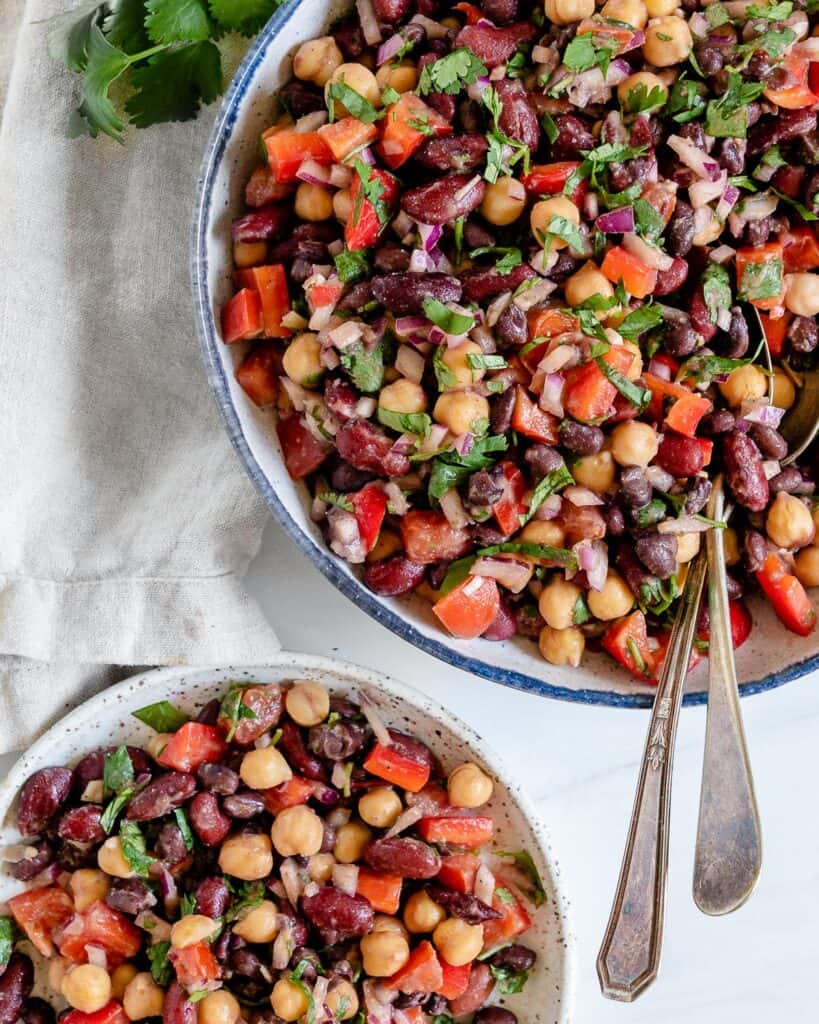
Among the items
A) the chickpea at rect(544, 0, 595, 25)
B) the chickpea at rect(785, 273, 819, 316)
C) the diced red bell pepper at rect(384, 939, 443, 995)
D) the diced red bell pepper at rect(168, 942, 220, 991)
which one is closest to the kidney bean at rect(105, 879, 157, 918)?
the diced red bell pepper at rect(168, 942, 220, 991)

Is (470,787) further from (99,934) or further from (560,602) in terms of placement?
(99,934)

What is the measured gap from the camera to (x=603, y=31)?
2.67 m

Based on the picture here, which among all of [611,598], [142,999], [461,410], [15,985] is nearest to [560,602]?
[611,598]

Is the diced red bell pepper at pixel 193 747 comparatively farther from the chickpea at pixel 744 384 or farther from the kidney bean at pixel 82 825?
the chickpea at pixel 744 384

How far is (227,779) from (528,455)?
1365 mm

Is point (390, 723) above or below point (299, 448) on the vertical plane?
below

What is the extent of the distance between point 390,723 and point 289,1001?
84cm

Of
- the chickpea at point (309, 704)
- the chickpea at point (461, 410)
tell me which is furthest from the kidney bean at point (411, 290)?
the chickpea at point (309, 704)

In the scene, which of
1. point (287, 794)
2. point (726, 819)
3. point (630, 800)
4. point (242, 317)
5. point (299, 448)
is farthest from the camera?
point (630, 800)

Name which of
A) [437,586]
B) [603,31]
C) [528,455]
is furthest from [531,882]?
[603,31]

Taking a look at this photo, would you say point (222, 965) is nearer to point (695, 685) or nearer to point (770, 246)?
point (695, 685)

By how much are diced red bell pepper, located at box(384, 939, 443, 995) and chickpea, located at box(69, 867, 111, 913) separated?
899 mm

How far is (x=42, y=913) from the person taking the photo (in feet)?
11.3

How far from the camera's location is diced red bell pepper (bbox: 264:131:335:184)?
2.77m
